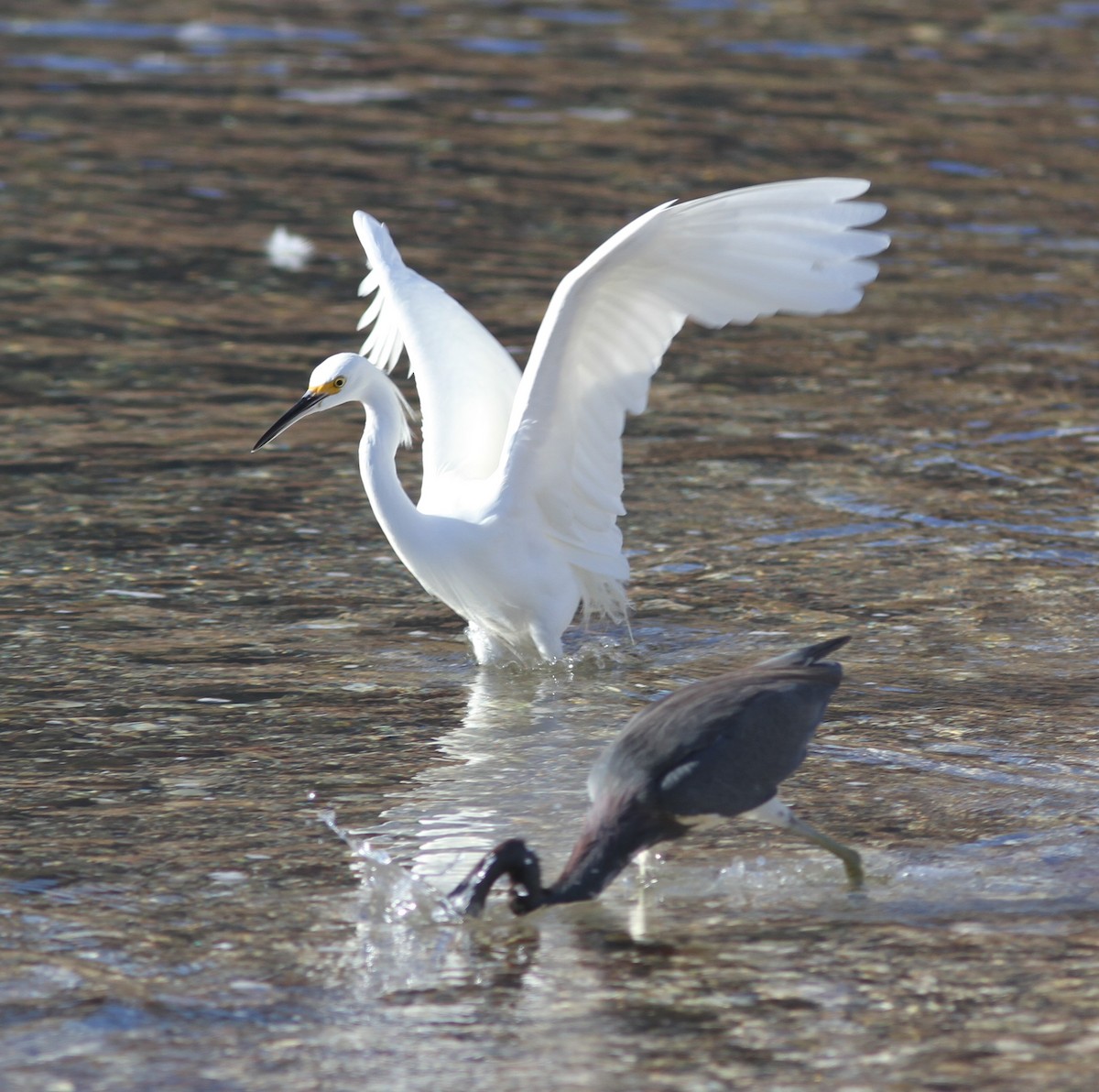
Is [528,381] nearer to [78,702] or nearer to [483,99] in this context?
[78,702]

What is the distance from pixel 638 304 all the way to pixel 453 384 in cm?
123

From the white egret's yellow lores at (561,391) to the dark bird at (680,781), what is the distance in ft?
5.34

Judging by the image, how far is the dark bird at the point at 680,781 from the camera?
15.7 ft

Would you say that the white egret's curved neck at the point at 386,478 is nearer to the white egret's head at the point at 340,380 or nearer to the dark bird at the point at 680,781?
the white egret's head at the point at 340,380

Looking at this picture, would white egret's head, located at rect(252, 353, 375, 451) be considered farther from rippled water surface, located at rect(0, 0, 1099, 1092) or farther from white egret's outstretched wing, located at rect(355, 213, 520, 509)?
rippled water surface, located at rect(0, 0, 1099, 1092)

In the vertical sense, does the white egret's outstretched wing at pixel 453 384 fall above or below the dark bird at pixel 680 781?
above

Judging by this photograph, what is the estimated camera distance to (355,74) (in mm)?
18250

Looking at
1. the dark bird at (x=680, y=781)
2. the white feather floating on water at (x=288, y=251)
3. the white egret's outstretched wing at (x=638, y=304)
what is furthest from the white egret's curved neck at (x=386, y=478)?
the white feather floating on water at (x=288, y=251)

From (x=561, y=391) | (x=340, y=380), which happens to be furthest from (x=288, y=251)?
(x=561, y=391)

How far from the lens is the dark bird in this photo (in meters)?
4.78

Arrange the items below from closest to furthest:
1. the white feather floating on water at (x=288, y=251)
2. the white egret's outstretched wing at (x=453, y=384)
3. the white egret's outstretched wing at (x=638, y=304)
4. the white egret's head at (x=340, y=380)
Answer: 1. the white egret's outstretched wing at (x=638, y=304)
2. the white egret's head at (x=340, y=380)
3. the white egret's outstretched wing at (x=453, y=384)
4. the white feather floating on water at (x=288, y=251)

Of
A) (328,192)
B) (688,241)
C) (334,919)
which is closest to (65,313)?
(328,192)

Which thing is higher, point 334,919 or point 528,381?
point 528,381

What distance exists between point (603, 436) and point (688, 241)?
2.66ft
